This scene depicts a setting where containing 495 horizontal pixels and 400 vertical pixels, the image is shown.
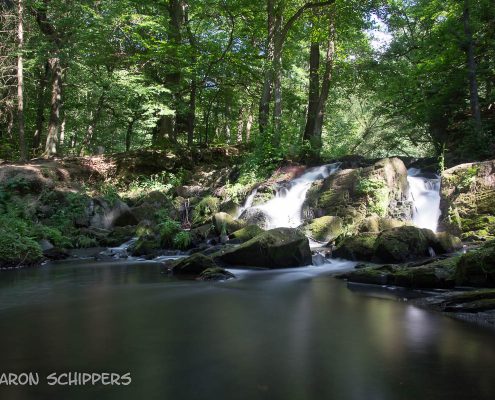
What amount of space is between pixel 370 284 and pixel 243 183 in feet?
31.4

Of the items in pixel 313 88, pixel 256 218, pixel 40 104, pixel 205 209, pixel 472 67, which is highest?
pixel 313 88

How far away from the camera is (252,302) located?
6.44 m

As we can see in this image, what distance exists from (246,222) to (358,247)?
4.24 meters

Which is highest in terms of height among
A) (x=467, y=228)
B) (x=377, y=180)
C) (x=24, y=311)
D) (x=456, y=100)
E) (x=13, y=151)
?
(x=456, y=100)

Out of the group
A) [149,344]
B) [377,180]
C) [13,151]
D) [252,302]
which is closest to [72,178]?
[13,151]

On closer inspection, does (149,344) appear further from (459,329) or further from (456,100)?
(456,100)

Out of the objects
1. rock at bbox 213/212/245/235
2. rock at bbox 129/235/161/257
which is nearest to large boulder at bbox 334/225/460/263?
rock at bbox 213/212/245/235

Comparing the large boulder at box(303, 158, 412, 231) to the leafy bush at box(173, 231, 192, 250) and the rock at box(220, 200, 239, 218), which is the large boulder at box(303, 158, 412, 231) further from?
the leafy bush at box(173, 231, 192, 250)

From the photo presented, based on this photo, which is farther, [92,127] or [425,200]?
[92,127]

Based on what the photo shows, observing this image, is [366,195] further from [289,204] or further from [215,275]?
[215,275]

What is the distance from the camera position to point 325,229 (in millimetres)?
11969

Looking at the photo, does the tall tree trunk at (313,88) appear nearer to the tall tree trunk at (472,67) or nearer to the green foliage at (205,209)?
the green foliage at (205,209)

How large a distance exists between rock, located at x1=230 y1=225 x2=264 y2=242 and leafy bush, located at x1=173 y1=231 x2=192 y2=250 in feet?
4.27

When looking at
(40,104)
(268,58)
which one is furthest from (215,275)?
(40,104)
